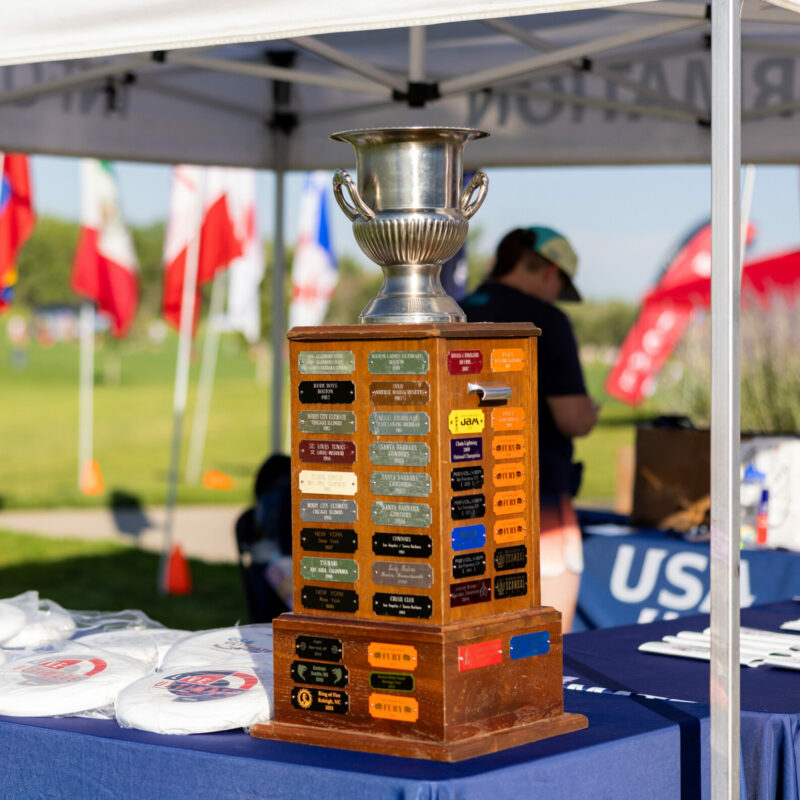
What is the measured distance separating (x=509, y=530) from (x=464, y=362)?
0.89 feet

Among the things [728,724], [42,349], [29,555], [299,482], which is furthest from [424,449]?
[42,349]

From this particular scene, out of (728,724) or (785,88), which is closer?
(728,724)

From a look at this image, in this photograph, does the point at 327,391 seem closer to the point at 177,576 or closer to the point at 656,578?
the point at 656,578

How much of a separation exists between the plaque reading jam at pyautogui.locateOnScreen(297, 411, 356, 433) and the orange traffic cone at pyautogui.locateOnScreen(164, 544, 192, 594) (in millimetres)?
6233

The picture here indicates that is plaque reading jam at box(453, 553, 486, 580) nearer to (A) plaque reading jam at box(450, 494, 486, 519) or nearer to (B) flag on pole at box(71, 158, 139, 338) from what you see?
(A) plaque reading jam at box(450, 494, 486, 519)

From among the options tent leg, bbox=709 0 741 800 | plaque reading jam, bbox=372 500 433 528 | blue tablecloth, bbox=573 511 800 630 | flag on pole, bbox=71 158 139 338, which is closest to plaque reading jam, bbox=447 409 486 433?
plaque reading jam, bbox=372 500 433 528

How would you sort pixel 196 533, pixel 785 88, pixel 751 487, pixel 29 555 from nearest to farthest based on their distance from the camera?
1. pixel 751 487
2. pixel 785 88
3. pixel 29 555
4. pixel 196 533

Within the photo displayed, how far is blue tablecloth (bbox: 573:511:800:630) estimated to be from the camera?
4242 millimetres

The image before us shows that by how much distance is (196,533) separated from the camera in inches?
436

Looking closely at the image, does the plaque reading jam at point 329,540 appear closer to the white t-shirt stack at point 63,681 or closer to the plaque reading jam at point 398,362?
the plaque reading jam at point 398,362

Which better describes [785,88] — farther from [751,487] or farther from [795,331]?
[795,331]

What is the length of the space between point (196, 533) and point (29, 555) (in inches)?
55.7

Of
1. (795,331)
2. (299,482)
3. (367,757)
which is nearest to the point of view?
(367,757)

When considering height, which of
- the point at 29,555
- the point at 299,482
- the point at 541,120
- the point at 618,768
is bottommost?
the point at 29,555
